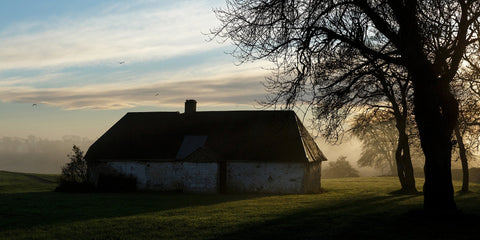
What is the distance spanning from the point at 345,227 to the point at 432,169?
3.90m

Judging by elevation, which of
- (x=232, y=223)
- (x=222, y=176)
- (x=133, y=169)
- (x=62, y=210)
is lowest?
(x=62, y=210)

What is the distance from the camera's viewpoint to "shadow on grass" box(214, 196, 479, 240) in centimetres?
1273

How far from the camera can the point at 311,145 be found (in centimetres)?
3416

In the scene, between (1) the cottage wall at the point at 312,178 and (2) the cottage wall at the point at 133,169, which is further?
(2) the cottage wall at the point at 133,169

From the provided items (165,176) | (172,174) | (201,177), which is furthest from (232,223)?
(165,176)

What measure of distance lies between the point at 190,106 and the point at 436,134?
85.1 ft

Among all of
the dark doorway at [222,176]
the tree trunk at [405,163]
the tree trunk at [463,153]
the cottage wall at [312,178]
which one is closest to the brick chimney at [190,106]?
the dark doorway at [222,176]

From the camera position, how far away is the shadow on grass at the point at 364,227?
12.7m

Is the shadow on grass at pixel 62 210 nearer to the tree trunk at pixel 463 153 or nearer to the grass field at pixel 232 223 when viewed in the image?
the grass field at pixel 232 223

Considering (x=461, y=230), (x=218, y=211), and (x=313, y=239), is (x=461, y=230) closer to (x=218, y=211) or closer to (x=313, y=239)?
(x=313, y=239)

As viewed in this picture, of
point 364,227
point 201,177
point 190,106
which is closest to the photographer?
point 364,227

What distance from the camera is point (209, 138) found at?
3459 cm

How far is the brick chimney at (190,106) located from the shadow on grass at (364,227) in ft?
74.1

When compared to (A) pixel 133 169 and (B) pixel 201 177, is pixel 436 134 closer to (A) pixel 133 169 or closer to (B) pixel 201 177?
(B) pixel 201 177
